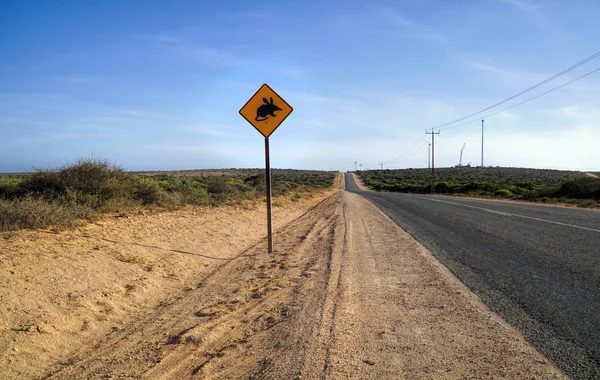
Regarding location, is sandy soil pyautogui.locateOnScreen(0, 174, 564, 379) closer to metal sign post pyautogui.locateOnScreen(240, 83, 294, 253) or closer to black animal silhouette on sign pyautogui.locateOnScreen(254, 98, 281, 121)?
metal sign post pyautogui.locateOnScreen(240, 83, 294, 253)

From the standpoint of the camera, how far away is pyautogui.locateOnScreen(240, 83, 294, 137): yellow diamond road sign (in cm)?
906

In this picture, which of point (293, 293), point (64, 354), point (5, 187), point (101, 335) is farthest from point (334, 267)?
point (5, 187)

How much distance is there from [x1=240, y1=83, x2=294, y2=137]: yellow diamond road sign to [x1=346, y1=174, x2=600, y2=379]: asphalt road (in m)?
4.41

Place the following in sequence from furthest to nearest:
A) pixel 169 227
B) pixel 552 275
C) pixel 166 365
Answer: pixel 169 227 → pixel 552 275 → pixel 166 365

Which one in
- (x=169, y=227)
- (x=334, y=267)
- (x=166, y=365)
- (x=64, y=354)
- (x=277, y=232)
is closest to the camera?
(x=166, y=365)

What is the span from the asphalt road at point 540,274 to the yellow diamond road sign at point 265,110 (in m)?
4.41

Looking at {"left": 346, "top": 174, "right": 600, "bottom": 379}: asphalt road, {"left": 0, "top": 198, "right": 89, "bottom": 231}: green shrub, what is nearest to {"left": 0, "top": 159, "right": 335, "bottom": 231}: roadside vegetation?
{"left": 0, "top": 198, "right": 89, "bottom": 231}: green shrub

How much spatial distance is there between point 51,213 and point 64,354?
4.92 m

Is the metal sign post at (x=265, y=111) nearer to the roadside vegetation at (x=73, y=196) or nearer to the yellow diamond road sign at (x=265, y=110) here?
the yellow diamond road sign at (x=265, y=110)

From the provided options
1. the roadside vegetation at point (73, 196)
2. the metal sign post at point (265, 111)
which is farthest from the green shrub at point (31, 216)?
the metal sign post at point (265, 111)

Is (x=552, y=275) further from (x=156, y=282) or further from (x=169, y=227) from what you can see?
(x=169, y=227)

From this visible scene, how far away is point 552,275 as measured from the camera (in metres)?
6.70

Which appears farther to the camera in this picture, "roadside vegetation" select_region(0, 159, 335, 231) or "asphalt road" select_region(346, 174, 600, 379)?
"roadside vegetation" select_region(0, 159, 335, 231)

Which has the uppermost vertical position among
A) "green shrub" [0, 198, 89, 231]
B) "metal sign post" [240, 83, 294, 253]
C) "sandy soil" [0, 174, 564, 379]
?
"metal sign post" [240, 83, 294, 253]
